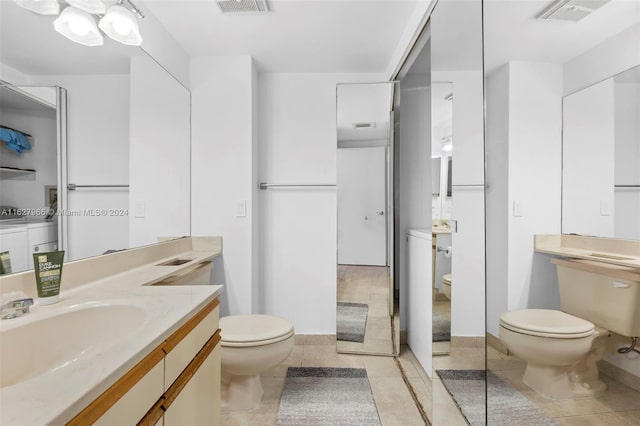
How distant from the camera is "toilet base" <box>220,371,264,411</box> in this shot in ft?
5.66

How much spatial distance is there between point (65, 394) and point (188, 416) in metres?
0.55

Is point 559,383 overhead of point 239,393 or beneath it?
overhead

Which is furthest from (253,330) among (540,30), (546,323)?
(540,30)

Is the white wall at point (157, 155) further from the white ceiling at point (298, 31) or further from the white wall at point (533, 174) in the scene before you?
the white wall at point (533, 174)

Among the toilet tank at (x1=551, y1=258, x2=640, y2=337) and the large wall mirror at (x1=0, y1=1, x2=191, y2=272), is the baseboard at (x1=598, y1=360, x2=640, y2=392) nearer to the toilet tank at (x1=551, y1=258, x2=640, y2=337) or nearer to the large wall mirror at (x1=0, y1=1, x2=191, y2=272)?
the toilet tank at (x1=551, y1=258, x2=640, y2=337)

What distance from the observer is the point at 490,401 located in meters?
1.07

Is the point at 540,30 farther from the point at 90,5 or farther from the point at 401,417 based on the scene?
the point at 401,417

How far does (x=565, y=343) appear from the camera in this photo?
2.29 ft

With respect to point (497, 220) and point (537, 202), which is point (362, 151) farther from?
point (537, 202)

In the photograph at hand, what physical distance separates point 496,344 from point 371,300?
1.45 meters

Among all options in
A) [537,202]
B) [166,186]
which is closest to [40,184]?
[166,186]

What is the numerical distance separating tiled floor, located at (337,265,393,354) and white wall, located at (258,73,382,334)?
0.56 feet

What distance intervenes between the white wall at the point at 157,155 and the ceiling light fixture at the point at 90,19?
7.3 inches

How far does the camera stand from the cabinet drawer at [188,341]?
82 cm
